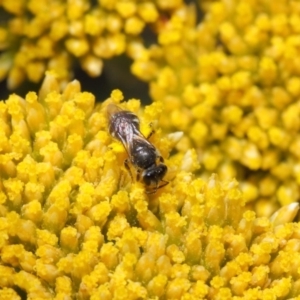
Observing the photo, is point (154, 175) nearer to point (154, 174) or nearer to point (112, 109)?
point (154, 174)

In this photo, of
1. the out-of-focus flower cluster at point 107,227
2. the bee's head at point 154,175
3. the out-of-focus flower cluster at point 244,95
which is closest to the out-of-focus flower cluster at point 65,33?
the out-of-focus flower cluster at point 244,95

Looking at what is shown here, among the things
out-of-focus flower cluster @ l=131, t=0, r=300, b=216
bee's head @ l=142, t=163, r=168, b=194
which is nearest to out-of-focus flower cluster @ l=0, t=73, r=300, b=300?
bee's head @ l=142, t=163, r=168, b=194

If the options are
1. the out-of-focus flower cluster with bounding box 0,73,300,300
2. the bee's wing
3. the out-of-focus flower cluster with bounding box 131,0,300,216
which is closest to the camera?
the out-of-focus flower cluster with bounding box 0,73,300,300

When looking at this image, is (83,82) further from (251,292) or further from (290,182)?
(251,292)

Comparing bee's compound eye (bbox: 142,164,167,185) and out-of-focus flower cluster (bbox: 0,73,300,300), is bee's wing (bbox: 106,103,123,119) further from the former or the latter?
bee's compound eye (bbox: 142,164,167,185)

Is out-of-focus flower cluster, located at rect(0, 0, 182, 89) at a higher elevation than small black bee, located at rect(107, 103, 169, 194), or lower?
higher

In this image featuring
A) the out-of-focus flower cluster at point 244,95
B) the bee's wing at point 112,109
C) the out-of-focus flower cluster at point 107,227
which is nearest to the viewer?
the out-of-focus flower cluster at point 107,227

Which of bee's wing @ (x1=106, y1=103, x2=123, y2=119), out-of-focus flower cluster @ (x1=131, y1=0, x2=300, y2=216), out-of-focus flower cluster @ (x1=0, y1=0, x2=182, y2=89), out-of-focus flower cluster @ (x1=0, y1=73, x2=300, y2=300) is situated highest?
out-of-focus flower cluster @ (x1=0, y1=0, x2=182, y2=89)

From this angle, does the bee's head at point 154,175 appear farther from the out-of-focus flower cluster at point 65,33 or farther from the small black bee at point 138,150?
the out-of-focus flower cluster at point 65,33
